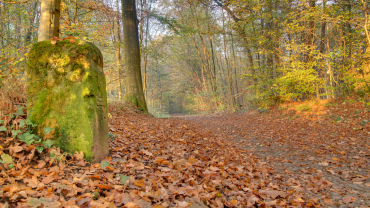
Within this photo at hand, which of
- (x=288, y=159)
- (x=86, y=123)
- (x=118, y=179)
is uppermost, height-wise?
(x=86, y=123)

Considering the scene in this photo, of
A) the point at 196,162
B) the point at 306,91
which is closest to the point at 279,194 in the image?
the point at 196,162

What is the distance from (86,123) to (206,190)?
190 centimetres

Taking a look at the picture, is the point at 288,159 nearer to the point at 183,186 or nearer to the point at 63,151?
the point at 183,186

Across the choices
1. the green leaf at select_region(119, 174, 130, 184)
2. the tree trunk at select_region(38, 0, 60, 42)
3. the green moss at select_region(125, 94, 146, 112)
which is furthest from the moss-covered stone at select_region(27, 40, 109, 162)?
the green moss at select_region(125, 94, 146, 112)

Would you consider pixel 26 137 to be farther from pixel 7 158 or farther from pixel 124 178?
pixel 124 178

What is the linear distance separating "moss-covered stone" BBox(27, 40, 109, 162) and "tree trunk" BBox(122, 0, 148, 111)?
676cm

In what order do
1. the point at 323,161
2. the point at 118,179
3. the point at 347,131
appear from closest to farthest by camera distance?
the point at 118,179 < the point at 323,161 < the point at 347,131

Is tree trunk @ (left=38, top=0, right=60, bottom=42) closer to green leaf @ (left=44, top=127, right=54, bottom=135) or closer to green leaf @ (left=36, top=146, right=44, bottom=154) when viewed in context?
green leaf @ (left=44, top=127, right=54, bottom=135)

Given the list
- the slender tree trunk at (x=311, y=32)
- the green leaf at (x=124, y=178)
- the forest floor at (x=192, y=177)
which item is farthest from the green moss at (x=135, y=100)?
the slender tree trunk at (x=311, y=32)

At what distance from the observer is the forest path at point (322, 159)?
2715 millimetres

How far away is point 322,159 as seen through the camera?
4059mm

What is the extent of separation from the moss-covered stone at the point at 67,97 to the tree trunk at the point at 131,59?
676 cm

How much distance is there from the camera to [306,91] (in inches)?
390

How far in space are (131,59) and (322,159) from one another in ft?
28.7
